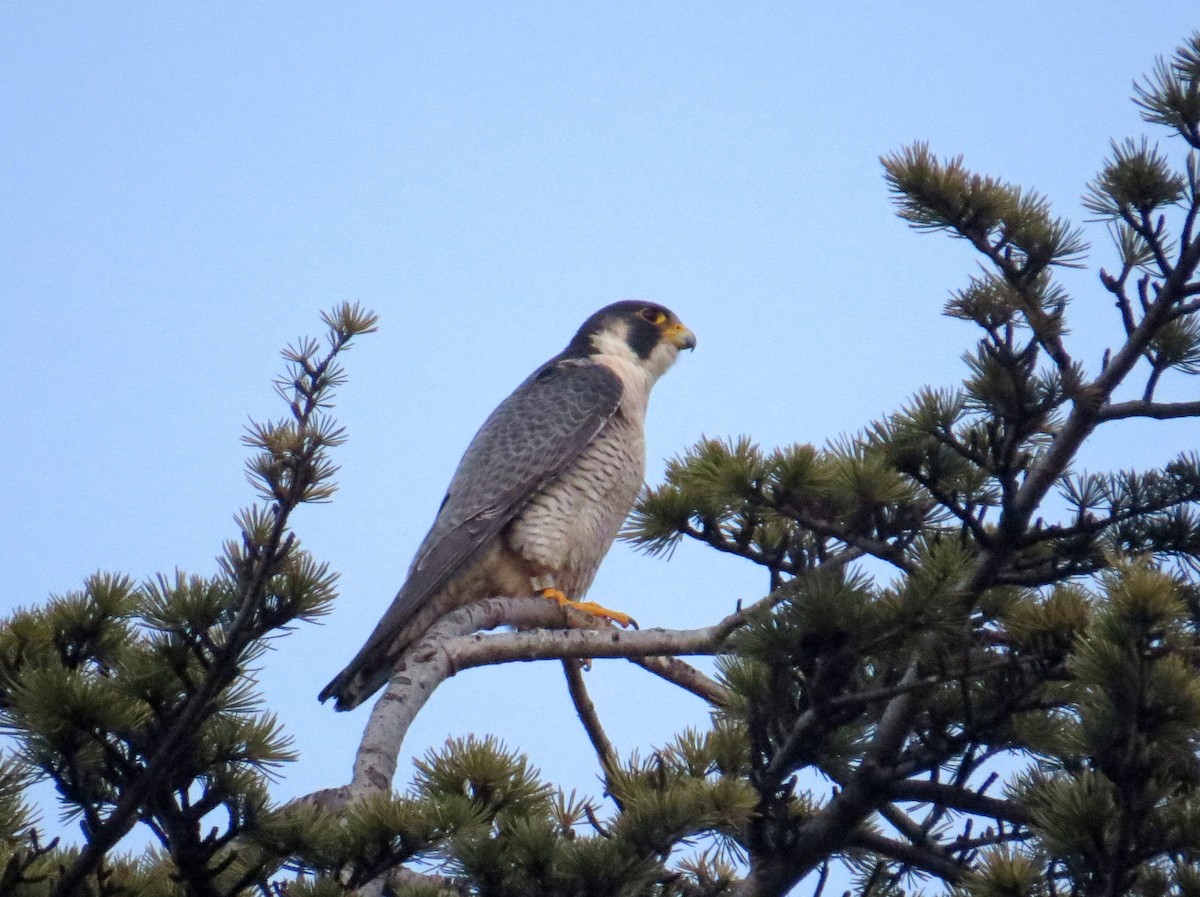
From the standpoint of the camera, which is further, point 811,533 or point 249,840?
point 811,533

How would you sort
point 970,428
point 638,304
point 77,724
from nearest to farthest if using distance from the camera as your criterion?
point 77,724
point 970,428
point 638,304

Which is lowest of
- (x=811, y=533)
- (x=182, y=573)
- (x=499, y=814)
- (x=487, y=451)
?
(x=499, y=814)

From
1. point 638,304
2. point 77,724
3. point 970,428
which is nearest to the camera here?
point 77,724

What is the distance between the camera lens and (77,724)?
2.51m

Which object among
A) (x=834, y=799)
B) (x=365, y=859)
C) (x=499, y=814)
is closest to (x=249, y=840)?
(x=365, y=859)

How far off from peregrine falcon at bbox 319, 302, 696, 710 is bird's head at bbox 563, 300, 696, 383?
2.01 ft

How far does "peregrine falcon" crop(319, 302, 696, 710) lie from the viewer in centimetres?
552

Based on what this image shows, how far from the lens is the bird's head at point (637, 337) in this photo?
7.20 metres

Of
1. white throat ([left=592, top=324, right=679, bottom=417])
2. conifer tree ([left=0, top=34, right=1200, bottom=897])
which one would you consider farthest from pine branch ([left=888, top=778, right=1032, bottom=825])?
white throat ([left=592, top=324, right=679, bottom=417])

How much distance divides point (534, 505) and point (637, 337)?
1.74m

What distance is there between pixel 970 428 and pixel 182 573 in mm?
1731

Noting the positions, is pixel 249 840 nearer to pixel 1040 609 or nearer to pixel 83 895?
pixel 83 895

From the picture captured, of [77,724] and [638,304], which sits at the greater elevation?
[638,304]

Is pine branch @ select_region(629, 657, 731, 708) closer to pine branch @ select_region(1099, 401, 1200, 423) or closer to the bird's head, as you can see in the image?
pine branch @ select_region(1099, 401, 1200, 423)
